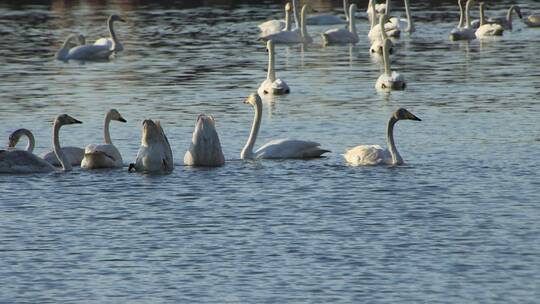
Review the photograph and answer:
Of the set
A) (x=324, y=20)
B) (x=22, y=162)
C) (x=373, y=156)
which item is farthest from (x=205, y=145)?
(x=324, y=20)

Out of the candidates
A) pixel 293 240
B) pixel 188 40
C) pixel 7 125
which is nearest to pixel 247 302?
pixel 293 240

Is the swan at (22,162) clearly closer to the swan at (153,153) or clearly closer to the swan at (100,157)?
the swan at (100,157)

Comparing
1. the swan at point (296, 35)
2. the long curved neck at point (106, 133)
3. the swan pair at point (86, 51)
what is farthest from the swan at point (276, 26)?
the long curved neck at point (106, 133)

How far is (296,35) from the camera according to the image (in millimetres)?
48062

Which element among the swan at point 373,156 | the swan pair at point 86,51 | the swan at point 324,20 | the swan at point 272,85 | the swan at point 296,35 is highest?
the swan at point 373,156

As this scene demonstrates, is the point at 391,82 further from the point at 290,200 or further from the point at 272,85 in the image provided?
the point at 290,200

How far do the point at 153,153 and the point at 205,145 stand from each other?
756 millimetres

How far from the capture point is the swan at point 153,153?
21.5 m

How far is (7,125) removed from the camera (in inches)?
1079

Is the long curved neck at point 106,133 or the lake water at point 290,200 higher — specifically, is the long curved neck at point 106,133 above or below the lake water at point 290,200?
above

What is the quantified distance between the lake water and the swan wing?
202 millimetres

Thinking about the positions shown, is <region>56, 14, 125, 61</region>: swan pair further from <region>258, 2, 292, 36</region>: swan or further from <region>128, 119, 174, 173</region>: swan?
<region>128, 119, 174, 173</region>: swan

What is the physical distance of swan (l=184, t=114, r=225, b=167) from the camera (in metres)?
21.8

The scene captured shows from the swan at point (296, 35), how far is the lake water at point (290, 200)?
9553 millimetres
